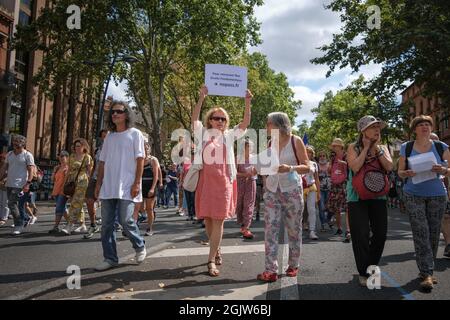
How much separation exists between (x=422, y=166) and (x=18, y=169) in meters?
7.52

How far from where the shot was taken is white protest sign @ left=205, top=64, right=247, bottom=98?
5513 millimetres

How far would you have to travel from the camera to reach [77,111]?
37.2 meters

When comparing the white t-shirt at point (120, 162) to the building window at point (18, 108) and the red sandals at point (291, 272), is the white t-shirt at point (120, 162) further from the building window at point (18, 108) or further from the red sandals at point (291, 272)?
the building window at point (18, 108)

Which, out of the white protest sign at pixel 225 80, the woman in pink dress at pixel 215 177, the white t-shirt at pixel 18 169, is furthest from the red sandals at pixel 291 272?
the white t-shirt at pixel 18 169

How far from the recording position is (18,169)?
892 centimetres

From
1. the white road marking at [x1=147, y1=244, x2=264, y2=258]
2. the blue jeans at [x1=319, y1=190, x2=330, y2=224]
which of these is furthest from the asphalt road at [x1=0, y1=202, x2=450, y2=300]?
the blue jeans at [x1=319, y1=190, x2=330, y2=224]

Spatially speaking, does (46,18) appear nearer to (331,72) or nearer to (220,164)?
(331,72)

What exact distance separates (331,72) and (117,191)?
18.6 metres

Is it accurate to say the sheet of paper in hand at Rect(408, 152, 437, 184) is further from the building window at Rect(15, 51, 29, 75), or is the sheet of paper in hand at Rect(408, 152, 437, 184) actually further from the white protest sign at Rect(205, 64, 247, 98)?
the building window at Rect(15, 51, 29, 75)

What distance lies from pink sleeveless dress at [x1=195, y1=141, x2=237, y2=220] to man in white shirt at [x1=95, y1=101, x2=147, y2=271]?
869 millimetres

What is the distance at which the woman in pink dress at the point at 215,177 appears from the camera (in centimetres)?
509

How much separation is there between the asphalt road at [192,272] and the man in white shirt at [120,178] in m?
0.35

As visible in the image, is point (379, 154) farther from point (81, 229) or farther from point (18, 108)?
point (18, 108)

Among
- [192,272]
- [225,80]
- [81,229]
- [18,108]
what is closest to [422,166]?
[225,80]
